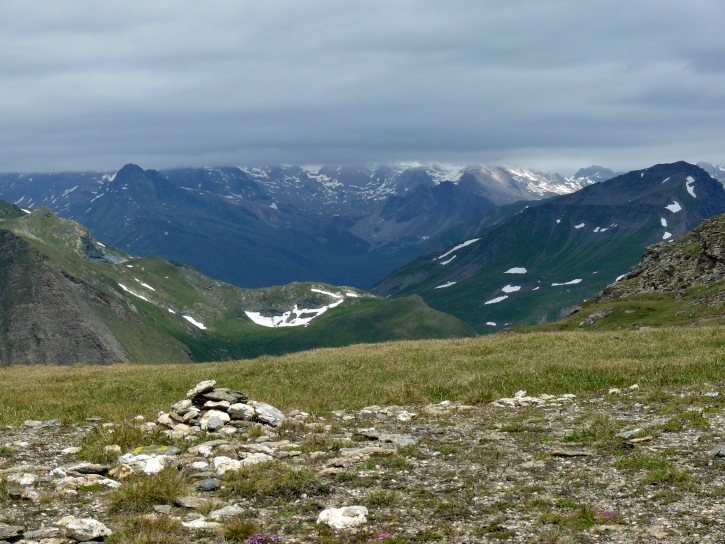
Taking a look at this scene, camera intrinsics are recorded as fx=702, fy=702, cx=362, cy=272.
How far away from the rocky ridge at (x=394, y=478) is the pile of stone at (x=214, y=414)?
17 cm

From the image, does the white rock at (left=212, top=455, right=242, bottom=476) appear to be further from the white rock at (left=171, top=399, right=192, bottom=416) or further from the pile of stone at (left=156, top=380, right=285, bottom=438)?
the white rock at (left=171, top=399, right=192, bottom=416)

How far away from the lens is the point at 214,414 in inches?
765

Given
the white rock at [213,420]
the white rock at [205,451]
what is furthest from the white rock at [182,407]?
the white rock at [205,451]

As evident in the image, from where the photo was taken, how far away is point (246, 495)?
13227 mm

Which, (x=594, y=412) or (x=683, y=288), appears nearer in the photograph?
(x=594, y=412)

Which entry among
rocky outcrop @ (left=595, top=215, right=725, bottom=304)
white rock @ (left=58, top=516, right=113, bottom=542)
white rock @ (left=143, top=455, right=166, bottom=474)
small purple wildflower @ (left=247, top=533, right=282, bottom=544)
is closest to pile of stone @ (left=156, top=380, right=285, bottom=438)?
white rock @ (left=143, top=455, right=166, bottom=474)

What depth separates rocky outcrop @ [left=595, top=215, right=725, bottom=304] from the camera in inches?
4692

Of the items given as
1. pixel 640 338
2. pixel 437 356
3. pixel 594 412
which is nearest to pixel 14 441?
pixel 594 412

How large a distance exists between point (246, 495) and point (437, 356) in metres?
21.0

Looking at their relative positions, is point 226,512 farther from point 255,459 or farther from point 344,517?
point 255,459

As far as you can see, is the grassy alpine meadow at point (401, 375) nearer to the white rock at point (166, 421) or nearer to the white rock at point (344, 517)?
the white rock at point (166, 421)

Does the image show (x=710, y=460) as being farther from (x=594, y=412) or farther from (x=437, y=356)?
(x=437, y=356)

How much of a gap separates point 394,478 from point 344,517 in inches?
105

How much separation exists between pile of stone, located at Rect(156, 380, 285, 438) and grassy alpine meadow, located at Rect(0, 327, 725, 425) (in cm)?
166
